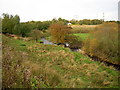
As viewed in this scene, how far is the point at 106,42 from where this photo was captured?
1573 cm

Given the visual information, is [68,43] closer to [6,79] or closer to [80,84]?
[80,84]

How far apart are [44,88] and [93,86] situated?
10.9 feet

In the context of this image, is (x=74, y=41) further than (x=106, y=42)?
Yes

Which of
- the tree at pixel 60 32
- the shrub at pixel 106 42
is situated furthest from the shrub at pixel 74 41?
the shrub at pixel 106 42

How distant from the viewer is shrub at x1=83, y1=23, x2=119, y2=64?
1489 cm

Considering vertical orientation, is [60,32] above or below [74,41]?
above

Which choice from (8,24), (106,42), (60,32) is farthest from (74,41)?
(8,24)

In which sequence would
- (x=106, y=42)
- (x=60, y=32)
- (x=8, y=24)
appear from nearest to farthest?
(x=106, y=42), (x=60, y=32), (x=8, y=24)

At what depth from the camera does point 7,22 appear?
34.2m

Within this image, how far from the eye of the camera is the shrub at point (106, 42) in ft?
48.8

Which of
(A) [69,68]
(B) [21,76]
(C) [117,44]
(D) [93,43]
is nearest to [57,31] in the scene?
(D) [93,43]

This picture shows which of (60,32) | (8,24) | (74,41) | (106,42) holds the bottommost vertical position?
(74,41)

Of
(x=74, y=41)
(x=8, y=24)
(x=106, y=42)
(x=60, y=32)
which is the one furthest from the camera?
(x=8, y=24)

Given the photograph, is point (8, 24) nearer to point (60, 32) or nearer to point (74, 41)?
point (60, 32)
